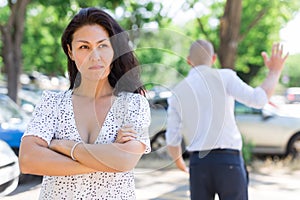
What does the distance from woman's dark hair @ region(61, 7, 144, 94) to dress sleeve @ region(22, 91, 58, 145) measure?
146 mm

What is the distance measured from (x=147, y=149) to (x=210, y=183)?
1670mm

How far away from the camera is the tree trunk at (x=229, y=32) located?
32.6ft

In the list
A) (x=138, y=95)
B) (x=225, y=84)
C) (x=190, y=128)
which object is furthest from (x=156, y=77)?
(x=225, y=84)

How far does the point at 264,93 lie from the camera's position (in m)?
3.37

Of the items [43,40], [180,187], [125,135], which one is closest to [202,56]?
[125,135]

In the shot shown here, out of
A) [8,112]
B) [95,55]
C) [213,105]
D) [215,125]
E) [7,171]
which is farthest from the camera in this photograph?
[8,112]

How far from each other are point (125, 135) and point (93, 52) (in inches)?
13.4

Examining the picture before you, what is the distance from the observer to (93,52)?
200 cm

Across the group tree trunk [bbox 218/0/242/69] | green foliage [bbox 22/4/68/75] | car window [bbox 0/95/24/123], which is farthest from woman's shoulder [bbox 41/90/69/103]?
green foliage [bbox 22/4/68/75]

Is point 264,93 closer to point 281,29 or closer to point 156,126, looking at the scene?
point 156,126

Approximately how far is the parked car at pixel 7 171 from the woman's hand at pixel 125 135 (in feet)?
16.3

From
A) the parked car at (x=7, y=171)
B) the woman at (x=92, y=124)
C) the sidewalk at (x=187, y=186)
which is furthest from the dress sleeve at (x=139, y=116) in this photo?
the sidewalk at (x=187, y=186)

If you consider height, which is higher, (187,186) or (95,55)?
(95,55)

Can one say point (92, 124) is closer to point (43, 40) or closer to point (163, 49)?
point (163, 49)
